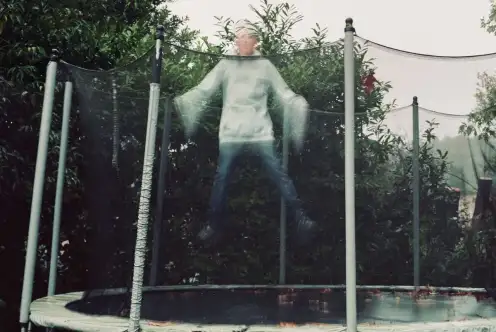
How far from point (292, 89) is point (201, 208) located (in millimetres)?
593

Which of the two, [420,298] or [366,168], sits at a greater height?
[366,168]

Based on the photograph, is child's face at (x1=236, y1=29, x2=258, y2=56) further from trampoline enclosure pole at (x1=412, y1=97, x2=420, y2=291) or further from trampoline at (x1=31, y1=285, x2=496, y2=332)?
trampoline enclosure pole at (x1=412, y1=97, x2=420, y2=291)

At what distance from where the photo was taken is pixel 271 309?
2432mm

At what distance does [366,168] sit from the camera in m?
2.65

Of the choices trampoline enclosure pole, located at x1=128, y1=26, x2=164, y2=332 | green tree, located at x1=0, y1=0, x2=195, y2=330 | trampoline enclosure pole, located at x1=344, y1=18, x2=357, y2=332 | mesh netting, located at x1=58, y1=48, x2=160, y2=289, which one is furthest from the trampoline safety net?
trampoline enclosure pole, located at x1=128, y1=26, x2=164, y2=332

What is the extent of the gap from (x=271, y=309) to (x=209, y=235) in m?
0.47

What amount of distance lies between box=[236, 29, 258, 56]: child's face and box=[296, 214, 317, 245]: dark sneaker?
731mm

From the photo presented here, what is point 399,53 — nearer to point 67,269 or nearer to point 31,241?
point 31,241

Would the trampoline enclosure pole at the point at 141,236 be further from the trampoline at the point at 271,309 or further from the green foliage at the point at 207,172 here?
the green foliage at the point at 207,172

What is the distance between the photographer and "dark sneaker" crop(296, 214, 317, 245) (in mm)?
2434

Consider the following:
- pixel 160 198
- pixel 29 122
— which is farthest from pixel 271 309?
pixel 29 122

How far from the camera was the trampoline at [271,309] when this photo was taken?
1565mm

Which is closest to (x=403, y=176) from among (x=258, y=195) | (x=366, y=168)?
(x=366, y=168)

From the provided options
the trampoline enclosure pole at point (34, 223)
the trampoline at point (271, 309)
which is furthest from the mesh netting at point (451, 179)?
the trampoline enclosure pole at point (34, 223)
